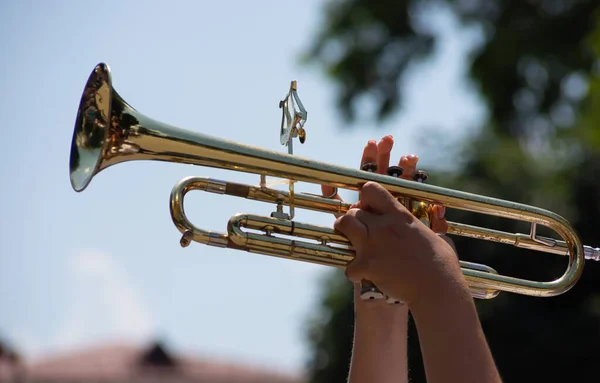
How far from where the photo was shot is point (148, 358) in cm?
2703

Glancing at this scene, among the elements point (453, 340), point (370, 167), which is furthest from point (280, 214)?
point (453, 340)

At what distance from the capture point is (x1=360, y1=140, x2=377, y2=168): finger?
11.1ft

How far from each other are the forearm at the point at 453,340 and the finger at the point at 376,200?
1.02 feet

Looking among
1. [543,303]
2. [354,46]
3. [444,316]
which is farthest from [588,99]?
[444,316]

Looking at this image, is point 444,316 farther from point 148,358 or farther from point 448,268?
point 148,358

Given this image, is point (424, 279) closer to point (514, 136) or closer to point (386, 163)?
point (386, 163)

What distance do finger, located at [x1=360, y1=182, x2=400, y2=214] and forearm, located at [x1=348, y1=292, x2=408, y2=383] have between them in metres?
0.60

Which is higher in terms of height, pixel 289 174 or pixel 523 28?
pixel 523 28

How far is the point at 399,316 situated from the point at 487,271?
0.47 meters

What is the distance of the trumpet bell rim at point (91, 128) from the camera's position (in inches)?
126

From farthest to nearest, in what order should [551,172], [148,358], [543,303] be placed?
[148,358], [551,172], [543,303]

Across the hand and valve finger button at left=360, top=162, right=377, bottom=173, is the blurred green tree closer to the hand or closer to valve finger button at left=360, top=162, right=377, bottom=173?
the hand

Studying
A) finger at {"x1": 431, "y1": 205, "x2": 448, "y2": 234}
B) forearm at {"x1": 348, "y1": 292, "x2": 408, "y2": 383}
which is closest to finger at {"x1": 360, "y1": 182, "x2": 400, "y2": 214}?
forearm at {"x1": 348, "y1": 292, "x2": 408, "y2": 383}

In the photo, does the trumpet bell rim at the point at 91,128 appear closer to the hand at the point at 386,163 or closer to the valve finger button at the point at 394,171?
the hand at the point at 386,163
